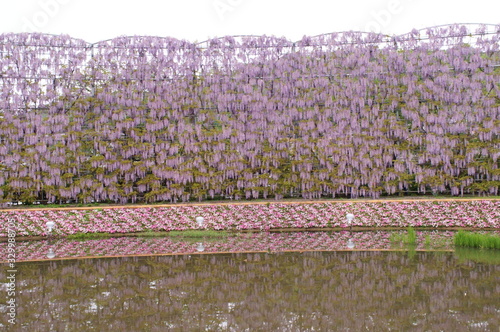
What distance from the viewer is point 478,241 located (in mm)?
7422

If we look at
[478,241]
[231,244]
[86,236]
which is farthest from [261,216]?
[478,241]

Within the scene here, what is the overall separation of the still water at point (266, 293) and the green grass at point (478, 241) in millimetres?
288

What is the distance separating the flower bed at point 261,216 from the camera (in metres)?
9.65

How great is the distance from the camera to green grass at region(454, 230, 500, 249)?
7.31 m

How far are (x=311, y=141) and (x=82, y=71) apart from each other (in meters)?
5.37

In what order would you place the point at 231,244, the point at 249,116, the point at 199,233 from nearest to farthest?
the point at 231,244 → the point at 199,233 → the point at 249,116

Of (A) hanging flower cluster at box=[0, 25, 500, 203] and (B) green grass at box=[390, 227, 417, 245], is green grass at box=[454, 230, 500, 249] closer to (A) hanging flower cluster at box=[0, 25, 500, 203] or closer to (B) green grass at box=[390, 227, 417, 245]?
(B) green grass at box=[390, 227, 417, 245]

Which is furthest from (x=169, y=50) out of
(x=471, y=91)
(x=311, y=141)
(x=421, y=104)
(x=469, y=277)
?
(x=469, y=277)

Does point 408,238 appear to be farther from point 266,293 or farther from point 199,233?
point 199,233

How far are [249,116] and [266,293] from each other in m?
6.50

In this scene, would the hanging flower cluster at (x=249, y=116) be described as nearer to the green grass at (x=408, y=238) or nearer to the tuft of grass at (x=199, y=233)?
the tuft of grass at (x=199, y=233)

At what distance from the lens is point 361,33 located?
11.5 meters

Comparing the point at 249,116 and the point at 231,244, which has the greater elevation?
the point at 249,116

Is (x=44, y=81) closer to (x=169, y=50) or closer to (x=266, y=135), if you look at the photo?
(x=169, y=50)
